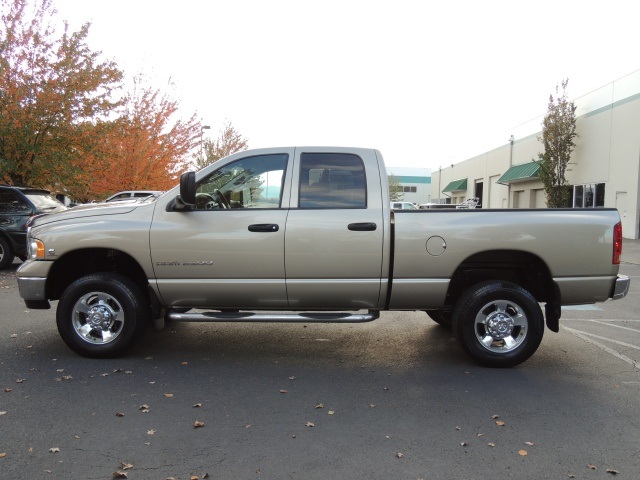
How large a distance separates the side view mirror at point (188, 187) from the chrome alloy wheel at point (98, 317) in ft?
4.31

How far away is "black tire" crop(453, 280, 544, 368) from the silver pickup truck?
11 mm

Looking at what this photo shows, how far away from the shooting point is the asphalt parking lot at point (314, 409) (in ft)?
11.1

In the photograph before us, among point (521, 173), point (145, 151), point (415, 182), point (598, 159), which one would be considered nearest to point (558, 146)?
point (598, 159)

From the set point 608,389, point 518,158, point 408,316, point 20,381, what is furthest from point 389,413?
point 518,158

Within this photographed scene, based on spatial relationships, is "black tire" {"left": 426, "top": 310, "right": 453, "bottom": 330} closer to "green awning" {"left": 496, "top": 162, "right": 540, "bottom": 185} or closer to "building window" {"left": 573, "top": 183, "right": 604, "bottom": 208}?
"building window" {"left": 573, "top": 183, "right": 604, "bottom": 208}

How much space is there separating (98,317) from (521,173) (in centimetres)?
3333

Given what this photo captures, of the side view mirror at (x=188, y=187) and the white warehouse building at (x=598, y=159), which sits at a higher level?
the white warehouse building at (x=598, y=159)

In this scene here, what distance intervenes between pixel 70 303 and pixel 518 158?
36.7 meters

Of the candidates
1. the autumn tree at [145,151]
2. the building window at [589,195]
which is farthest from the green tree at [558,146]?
the autumn tree at [145,151]

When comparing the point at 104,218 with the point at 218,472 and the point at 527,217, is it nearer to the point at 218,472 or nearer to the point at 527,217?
the point at 218,472

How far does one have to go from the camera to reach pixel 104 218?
5.42m

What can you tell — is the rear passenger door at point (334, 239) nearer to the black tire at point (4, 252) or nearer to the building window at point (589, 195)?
the black tire at point (4, 252)

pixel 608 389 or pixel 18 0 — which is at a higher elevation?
pixel 18 0

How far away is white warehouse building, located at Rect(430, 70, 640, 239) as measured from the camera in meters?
24.3
